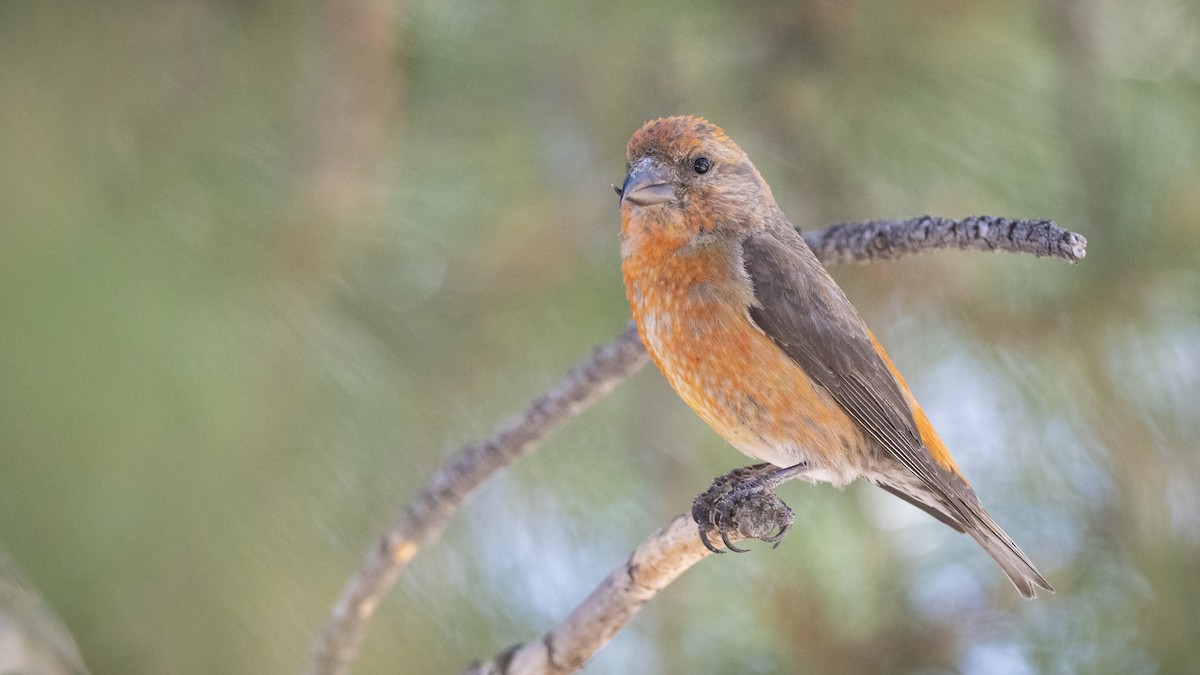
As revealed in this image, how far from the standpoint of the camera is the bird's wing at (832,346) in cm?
229

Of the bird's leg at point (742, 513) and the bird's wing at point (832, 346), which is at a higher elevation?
the bird's wing at point (832, 346)

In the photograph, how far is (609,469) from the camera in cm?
319

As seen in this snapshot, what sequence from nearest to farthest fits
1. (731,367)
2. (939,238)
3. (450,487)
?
1. (939,238)
2. (450,487)
3. (731,367)

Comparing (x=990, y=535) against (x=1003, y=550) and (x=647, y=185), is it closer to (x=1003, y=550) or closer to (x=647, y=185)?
(x=1003, y=550)

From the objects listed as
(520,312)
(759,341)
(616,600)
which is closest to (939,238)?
(759,341)

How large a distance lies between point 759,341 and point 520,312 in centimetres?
92

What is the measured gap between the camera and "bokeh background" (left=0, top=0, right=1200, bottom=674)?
2143mm

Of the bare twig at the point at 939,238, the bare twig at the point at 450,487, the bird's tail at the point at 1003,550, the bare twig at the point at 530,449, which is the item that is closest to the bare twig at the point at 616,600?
the bare twig at the point at 530,449

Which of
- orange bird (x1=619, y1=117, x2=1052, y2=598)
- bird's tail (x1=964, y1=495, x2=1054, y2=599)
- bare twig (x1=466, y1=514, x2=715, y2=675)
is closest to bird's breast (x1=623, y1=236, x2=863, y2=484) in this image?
orange bird (x1=619, y1=117, x2=1052, y2=598)

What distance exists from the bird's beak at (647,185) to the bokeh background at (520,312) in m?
0.58

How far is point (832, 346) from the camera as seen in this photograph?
234 cm

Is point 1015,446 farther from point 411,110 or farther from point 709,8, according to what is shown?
point 411,110

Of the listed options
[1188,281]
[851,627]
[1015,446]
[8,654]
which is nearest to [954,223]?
[1188,281]

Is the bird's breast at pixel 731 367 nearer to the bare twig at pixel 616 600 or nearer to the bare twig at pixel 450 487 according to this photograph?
the bare twig at pixel 450 487
